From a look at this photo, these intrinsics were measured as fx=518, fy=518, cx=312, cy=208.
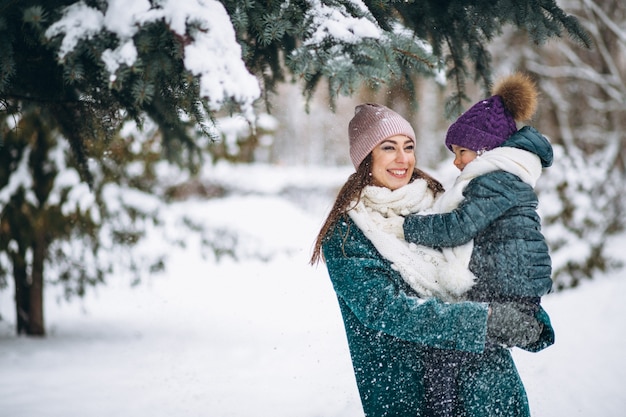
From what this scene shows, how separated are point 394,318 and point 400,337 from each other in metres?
0.08

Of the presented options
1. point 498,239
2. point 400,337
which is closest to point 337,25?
point 498,239

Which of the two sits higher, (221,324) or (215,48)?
(215,48)

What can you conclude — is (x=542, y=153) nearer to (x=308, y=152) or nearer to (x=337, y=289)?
(x=337, y=289)

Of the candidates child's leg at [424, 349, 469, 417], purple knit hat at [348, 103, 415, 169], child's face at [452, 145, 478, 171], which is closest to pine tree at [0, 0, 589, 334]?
purple knit hat at [348, 103, 415, 169]

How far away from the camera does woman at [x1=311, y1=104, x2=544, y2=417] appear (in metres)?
1.95

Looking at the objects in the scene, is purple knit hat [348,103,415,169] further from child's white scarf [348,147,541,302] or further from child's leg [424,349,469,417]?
child's leg [424,349,469,417]

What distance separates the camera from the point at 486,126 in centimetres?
229

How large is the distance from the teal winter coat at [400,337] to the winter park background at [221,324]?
32 centimetres

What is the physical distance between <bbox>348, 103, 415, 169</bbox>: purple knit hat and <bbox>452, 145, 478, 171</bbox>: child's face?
22 cm

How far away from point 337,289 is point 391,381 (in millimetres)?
437

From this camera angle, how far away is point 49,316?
303 inches

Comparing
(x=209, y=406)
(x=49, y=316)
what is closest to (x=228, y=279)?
(x=49, y=316)

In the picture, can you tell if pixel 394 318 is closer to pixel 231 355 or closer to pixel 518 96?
pixel 518 96

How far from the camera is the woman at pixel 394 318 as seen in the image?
1949 mm
